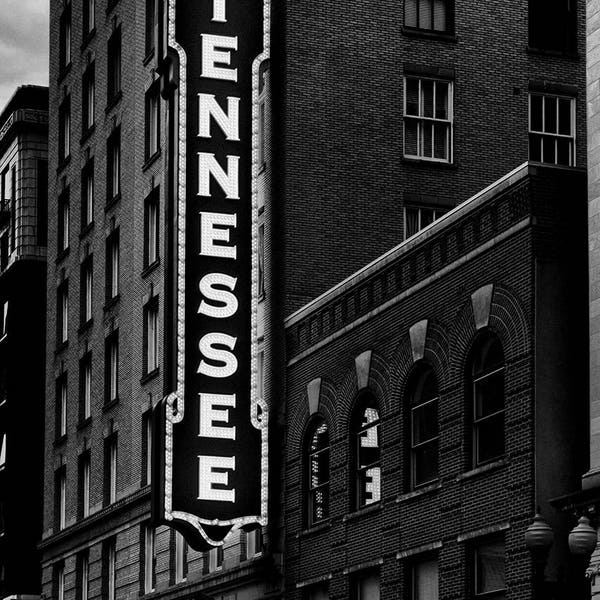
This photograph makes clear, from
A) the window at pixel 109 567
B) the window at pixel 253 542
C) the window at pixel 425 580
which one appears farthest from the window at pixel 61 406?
the window at pixel 425 580

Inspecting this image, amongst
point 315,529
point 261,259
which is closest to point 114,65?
point 261,259

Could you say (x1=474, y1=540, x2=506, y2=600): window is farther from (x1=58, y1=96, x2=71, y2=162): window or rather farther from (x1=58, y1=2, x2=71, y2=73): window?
(x1=58, y1=2, x2=71, y2=73): window

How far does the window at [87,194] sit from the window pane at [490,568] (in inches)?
1252

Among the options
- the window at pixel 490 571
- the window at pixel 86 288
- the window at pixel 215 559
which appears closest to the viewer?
the window at pixel 490 571

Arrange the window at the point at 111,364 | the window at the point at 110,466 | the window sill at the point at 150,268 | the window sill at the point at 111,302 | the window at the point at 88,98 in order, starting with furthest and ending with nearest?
the window at the point at 88,98
the window at the point at 111,364
the window sill at the point at 111,302
the window at the point at 110,466
the window sill at the point at 150,268

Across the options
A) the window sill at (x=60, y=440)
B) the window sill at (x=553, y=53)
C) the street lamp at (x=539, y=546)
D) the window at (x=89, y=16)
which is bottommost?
the street lamp at (x=539, y=546)

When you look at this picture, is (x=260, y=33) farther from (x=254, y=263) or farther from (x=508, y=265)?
(x=508, y=265)

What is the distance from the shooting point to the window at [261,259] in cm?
4394

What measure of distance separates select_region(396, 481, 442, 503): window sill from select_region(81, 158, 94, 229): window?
2820 cm

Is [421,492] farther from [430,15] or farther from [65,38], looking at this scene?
[65,38]

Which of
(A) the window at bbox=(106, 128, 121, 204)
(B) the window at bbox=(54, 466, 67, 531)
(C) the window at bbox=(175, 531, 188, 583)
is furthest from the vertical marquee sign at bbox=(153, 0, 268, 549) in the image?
(B) the window at bbox=(54, 466, 67, 531)

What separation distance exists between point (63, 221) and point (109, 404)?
11.4 meters

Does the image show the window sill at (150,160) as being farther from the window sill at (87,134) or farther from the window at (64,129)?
the window at (64,129)

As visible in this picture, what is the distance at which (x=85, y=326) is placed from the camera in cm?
5938
